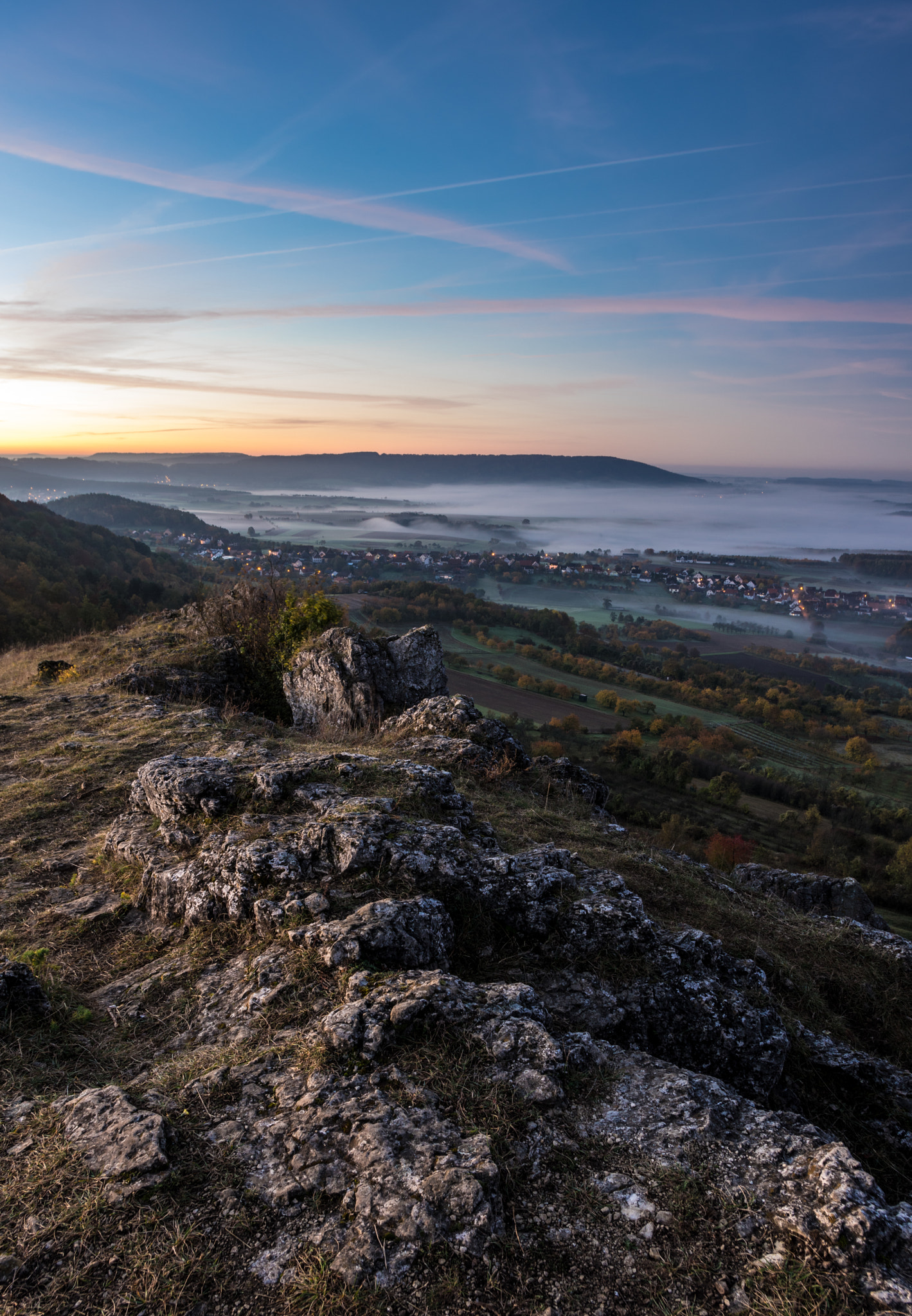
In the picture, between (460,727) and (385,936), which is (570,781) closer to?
(460,727)

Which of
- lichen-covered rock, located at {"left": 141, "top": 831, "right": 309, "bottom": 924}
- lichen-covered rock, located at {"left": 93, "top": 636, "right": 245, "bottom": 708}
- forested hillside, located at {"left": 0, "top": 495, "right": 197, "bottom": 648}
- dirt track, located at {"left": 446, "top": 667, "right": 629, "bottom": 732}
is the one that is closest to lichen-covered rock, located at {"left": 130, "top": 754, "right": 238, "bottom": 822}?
lichen-covered rock, located at {"left": 141, "top": 831, "right": 309, "bottom": 924}

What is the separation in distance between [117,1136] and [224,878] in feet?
9.29

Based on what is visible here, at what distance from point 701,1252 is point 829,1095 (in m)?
3.80

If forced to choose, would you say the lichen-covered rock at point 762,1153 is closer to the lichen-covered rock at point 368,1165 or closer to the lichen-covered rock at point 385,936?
the lichen-covered rock at point 368,1165

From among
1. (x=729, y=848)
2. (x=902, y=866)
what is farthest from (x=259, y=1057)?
(x=902, y=866)

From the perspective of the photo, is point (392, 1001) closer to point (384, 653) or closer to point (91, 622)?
point (384, 653)

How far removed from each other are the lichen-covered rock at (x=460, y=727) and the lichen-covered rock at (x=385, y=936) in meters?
6.29

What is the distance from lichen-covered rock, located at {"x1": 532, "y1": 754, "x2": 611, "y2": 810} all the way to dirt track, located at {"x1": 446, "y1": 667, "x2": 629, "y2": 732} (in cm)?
4657

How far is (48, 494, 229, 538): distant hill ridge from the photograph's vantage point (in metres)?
154

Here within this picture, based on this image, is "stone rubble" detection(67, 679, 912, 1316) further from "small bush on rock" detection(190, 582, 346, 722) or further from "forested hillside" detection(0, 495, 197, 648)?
"forested hillside" detection(0, 495, 197, 648)

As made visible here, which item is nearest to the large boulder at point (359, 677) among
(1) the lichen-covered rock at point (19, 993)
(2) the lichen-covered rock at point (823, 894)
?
(2) the lichen-covered rock at point (823, 894)

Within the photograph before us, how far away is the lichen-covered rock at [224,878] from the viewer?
20.9 ft

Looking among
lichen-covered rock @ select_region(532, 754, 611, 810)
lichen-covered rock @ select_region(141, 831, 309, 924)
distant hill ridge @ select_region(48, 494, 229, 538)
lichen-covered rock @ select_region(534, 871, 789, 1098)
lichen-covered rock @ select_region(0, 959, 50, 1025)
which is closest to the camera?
lichen-covered rock @ select_region(0, 959, 50, 1025)

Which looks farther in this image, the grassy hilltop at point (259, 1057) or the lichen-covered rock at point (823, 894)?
the lichen-covered rock at point (823, 894)
